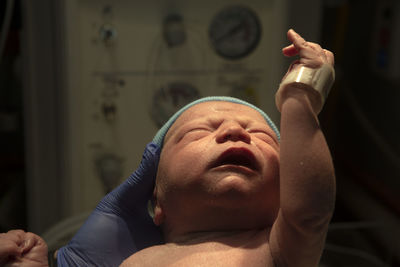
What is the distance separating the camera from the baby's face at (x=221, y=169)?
0.52 metres

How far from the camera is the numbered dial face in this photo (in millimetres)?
974

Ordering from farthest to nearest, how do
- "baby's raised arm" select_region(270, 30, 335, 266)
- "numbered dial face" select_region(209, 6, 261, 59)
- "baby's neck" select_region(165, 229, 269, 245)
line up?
1. "numbered dial face" select_region(209, 6, 261, 59)
2. "baby's neck" select_region(165, 229, 269, 245)
3. "baby's raised arm" select_region(270, 30, 335, 266)

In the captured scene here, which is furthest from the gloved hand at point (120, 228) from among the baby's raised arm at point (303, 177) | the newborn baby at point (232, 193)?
the baby's raised arm at point (303, 177)

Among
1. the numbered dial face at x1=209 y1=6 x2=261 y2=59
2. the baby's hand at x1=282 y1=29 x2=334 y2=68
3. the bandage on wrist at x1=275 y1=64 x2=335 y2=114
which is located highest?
the numbered dial face at x1=209 y1=6 x2=261 y2=59

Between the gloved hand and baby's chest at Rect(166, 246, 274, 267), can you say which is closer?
baby's chest at Rect(166, 246, 274, 267)

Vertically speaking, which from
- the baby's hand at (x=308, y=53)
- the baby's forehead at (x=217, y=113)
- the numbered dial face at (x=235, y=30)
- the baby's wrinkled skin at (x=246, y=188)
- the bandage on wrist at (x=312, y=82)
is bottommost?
the baby's wrinkled skin at (x=246, y=188)

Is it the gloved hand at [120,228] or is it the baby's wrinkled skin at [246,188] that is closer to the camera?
the baby's wrinkled skin at [246,188]

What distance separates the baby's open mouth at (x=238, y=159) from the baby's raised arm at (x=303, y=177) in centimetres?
8

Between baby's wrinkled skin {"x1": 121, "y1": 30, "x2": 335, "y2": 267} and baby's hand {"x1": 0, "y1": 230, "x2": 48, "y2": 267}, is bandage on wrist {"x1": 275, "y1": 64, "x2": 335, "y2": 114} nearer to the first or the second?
baby's wrinkled skin {"x1": 121, "y1": 30, "x2": 335, "y2": 267}

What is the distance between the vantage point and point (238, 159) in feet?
1.77

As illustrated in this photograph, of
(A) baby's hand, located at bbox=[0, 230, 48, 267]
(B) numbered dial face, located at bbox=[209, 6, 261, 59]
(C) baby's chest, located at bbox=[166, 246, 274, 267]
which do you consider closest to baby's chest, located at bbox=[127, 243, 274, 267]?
(C) baby's chest, located at bbox=[166, 246, 274, 267]

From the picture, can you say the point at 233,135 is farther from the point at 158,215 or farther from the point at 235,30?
the point at 235,30

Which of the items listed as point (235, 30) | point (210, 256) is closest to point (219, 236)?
point (210, 256)

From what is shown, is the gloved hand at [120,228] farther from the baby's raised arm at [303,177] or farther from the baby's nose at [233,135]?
the baby's raised arm at [303,177]
